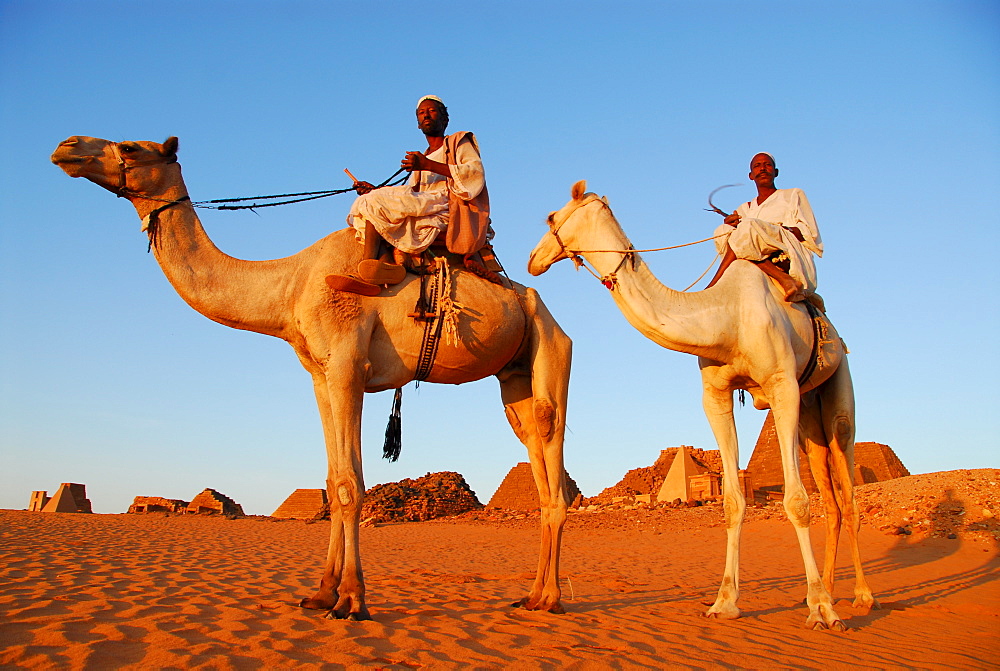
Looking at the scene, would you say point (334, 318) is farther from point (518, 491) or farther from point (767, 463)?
point (518, 491)

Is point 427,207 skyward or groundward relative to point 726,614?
skyward

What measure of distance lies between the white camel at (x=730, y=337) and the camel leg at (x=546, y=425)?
0.76m

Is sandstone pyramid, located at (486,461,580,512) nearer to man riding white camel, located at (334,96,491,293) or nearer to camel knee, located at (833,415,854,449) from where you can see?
camel knee, located at (833,415,854,449)

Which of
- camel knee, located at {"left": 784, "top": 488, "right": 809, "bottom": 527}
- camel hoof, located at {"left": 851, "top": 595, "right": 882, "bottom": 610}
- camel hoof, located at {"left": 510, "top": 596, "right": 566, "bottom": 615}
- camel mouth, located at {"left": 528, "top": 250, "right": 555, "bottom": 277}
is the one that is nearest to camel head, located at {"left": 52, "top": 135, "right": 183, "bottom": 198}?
camel mouth, located at {"left": 528, "top": 250, "right": 555, "bottom": 277}

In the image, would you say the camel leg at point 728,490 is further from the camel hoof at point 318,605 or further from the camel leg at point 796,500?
the camel hoof at point 318,605

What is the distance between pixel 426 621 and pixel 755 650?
7.89ft

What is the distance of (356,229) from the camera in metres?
6.97

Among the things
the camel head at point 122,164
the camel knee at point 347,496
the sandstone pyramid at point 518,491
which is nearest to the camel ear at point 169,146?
the camel head at point 122,164

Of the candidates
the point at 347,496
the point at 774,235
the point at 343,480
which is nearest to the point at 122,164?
the point at 343,480

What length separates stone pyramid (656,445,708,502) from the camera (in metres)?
28.8

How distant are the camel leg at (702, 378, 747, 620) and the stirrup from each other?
128 inches

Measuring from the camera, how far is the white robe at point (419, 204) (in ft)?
22.3

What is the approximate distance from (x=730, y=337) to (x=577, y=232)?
5.75 ft

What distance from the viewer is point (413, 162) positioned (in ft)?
23.5
